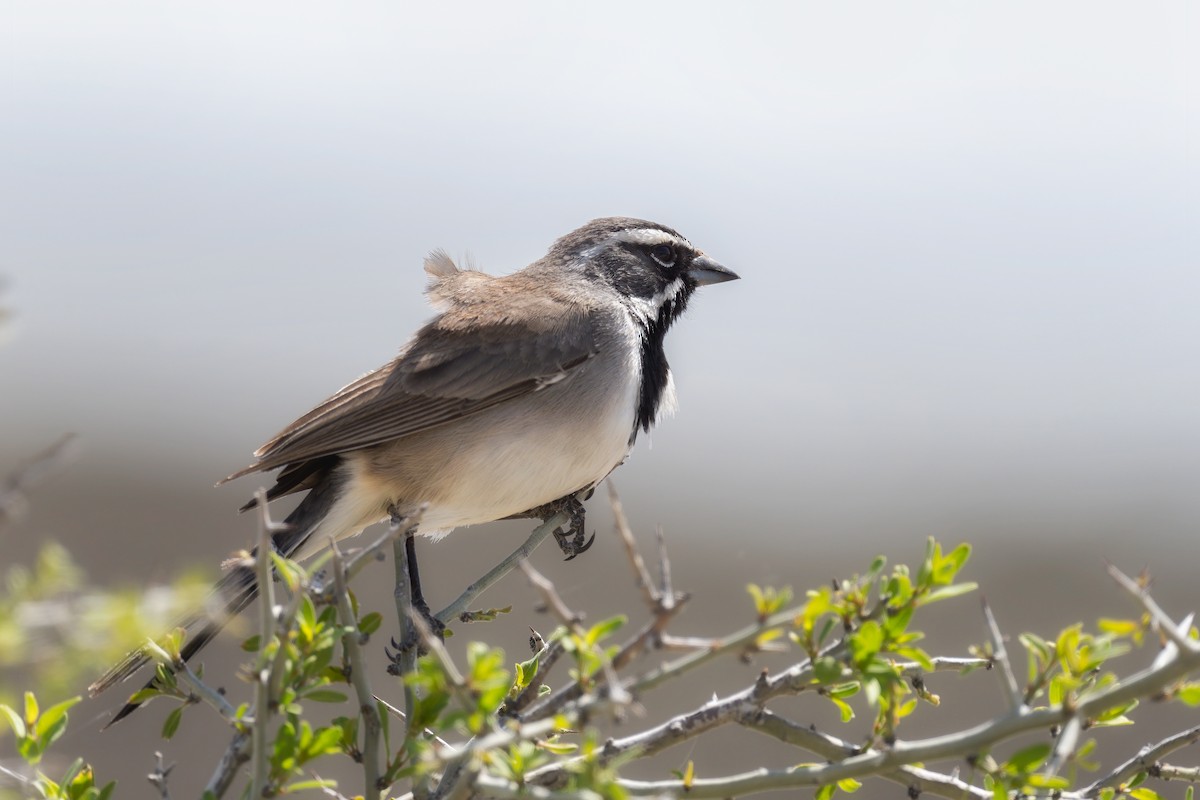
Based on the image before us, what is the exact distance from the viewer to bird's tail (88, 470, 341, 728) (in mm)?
2949

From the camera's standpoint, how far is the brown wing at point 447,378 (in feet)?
14.1

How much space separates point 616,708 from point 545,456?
280cm

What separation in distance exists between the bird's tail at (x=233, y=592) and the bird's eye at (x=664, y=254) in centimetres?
180

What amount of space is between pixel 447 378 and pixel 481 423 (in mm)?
234

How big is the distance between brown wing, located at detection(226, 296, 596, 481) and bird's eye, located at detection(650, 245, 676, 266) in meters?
0.63

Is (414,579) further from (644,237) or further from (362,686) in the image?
(362,686)

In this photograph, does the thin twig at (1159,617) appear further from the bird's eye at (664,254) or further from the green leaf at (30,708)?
the bird's eye at (664,254)

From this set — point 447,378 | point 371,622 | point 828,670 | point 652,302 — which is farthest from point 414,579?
point 828,670

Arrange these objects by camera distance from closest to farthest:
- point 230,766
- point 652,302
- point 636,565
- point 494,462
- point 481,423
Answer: point 636,565 < point 230,766 < point 494,462 < point 481,423 < point 652,302

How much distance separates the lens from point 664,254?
17.3 feet

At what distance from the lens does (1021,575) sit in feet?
33.6

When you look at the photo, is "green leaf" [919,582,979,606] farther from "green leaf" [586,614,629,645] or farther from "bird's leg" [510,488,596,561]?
"bird's leg" [510,488,596,561]

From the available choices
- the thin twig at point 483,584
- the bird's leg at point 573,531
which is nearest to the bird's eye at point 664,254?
the bird's leg at point 573,531

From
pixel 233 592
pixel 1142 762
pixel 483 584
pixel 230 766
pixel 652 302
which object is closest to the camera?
pixel 230 766
